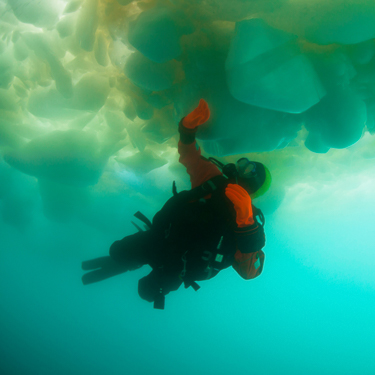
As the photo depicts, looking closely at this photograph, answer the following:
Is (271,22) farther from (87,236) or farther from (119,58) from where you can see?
(87,236)

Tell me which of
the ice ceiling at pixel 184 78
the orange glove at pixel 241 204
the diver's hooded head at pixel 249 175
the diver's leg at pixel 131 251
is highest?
the ice ceiling at pixel 184 78

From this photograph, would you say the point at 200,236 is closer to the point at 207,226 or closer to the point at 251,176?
the point at 207,226

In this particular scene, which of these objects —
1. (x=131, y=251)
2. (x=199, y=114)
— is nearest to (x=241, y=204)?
(x=199, y=114)

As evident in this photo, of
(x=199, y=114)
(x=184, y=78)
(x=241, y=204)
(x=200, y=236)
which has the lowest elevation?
(x=200, y=236)

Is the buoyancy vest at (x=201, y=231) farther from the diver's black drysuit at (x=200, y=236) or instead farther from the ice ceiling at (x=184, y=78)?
the ice ceiling at (x=184, y=78)

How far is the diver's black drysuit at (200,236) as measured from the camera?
2023 mm

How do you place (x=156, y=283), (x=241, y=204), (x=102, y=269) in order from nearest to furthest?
(x=241, y=204) → (x=156, y=283) → (x=102, y=269)

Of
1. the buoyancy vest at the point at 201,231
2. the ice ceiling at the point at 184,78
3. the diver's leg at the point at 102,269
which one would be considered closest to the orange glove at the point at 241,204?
the buoyancy vest at the point at 201,231

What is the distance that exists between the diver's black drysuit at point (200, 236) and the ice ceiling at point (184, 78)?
2.44ft

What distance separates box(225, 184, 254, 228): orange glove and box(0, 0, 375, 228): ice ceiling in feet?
2.92

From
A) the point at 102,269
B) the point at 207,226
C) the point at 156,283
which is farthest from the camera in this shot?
the point at 102,269

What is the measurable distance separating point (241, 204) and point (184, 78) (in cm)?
181

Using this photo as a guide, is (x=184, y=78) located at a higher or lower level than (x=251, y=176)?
higher

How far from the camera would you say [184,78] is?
8.79 ft
